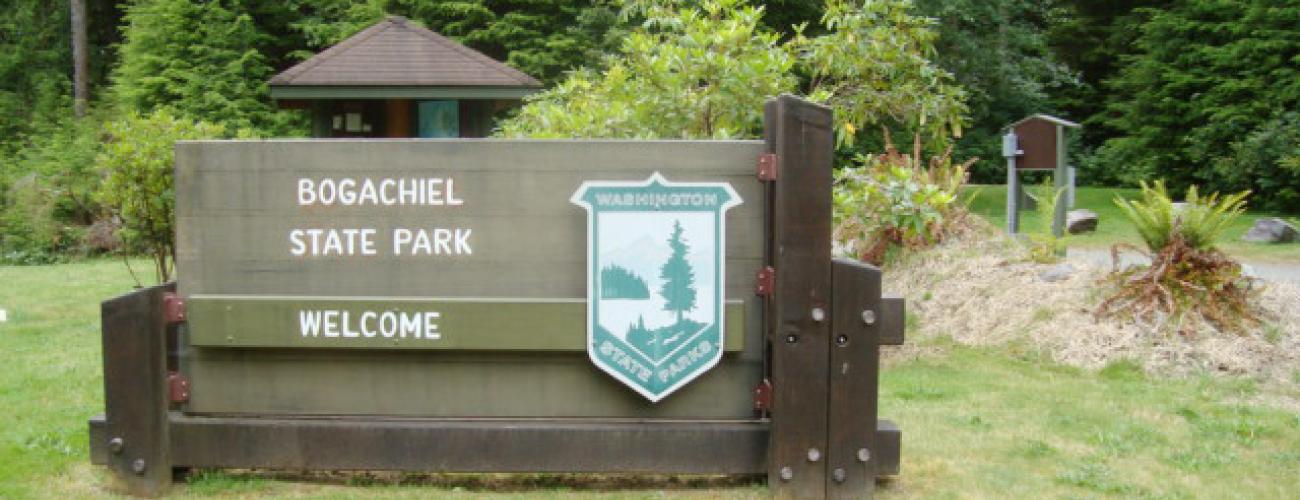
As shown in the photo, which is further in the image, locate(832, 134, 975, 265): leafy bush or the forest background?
the forest background

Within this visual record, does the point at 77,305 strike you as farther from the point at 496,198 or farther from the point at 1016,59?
the point at 1016,59

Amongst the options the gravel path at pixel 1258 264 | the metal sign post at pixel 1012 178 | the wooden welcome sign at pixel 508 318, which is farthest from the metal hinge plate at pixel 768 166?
the gravel path at pixel 1258 264

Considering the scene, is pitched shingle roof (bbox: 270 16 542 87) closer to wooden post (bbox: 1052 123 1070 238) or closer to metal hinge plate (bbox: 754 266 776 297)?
wooden post (bbox: 1052 123 1070 238)

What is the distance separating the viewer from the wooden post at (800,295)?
4.72 metres

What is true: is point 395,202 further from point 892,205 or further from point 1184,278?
point 1184,278

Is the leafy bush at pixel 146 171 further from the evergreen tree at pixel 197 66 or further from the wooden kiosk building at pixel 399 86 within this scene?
the evergreen tree at pixel 197 66

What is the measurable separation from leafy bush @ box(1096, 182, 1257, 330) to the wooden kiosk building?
29.7 ft

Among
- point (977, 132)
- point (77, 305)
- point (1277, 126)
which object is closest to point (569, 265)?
point (77, 305)

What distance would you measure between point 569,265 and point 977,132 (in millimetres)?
31809

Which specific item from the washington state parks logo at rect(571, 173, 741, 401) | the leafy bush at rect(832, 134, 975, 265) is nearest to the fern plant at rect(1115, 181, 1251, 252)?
the leafy bush at rect(832, 134, 975, 265)

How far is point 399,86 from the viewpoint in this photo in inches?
637

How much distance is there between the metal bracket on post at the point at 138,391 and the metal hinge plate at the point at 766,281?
2.36 metres

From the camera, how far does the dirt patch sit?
8.04 meters

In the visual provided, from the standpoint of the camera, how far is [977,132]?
35.0 meters
